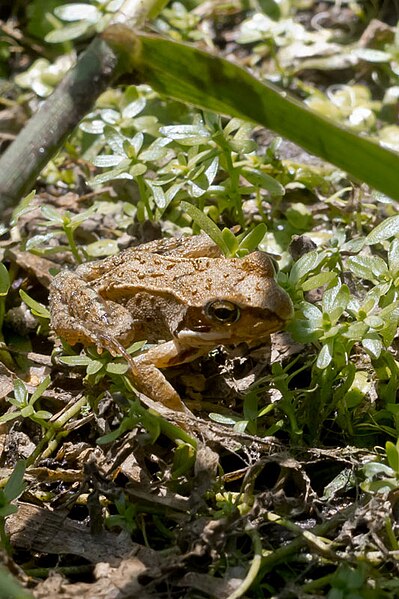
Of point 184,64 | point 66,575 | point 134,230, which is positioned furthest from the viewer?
point 134,230

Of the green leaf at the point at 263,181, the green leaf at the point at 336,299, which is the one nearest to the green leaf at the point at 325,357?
the green leaf at the point at 336,299

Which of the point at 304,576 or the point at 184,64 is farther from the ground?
the point at 184,64

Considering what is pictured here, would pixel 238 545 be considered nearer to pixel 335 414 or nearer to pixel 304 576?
pixel 304 576

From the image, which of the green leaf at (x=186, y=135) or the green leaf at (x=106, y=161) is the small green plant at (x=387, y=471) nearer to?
the green leaf at (x=186, y=135)

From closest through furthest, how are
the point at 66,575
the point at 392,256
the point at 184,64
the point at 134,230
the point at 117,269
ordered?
the point at 184,64, the point at 66,575, the point at 392,256, the point at 117,269, the point at 134,230

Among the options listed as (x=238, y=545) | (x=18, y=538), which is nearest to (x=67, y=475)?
(x=18, y=538)

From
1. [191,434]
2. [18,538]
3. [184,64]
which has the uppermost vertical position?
[184,64]

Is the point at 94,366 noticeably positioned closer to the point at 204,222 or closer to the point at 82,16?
the point at 204,222
